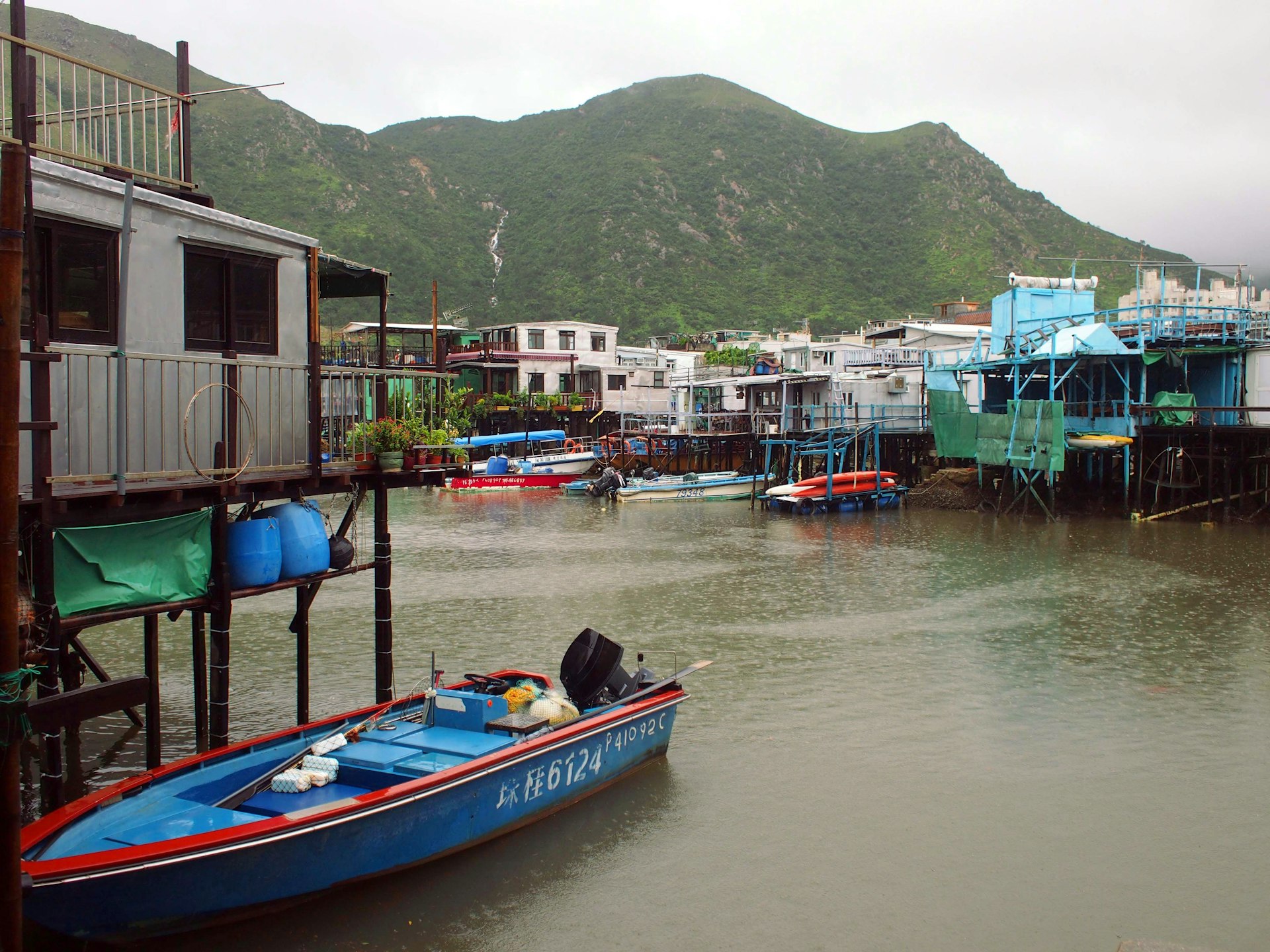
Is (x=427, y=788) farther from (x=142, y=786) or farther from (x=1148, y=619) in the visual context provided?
(x=1148, y=619)

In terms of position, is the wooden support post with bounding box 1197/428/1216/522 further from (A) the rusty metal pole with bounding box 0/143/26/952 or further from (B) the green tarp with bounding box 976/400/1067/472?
(A) the rusty metal pole with bounding box 0/143/26/952

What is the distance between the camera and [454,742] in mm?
10016

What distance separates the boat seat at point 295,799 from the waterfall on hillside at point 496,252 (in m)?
92.1

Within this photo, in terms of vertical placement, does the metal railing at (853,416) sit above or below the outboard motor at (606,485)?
above

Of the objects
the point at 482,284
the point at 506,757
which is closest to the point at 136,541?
the point at 506,757

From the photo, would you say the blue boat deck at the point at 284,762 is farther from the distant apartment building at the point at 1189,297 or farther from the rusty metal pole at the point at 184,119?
the distant apartment building at the point at 1189,297

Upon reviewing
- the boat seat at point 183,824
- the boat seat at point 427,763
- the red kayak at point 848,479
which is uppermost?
the red kayak at point 848,479

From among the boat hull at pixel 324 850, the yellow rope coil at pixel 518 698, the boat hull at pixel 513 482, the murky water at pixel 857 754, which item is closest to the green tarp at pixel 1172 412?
the murky water at pixel 857 754

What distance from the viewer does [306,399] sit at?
440 inches

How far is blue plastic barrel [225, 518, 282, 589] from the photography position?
32.8ft

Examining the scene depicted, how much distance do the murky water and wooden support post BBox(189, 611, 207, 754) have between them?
897mm

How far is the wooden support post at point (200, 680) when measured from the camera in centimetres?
1208

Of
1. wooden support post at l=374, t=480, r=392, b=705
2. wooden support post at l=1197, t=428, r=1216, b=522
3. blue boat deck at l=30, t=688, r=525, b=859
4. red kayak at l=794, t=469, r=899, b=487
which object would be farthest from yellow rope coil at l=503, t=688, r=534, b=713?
red kayak at l=794, t=469, r=899, b=487

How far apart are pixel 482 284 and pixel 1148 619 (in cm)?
8778
